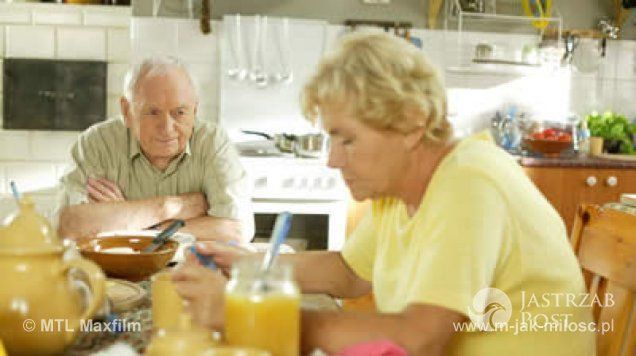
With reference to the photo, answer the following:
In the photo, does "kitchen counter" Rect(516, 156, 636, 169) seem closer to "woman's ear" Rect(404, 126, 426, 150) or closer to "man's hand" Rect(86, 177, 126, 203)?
"man's hand" Rect(86, 177, 126, 203)

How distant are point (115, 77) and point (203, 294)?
3.68 meters

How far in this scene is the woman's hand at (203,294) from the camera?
125 cm

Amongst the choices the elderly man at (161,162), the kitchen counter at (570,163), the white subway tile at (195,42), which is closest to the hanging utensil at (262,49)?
the white subway tile at (195,42)

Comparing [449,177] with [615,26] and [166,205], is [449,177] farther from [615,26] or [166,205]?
[615,26]

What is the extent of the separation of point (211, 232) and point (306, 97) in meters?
1.10

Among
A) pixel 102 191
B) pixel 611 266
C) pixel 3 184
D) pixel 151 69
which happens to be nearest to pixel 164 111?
pixel 151 69

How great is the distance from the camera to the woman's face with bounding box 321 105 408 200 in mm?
1414

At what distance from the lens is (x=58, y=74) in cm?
471

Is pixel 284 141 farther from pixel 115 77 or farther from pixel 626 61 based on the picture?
pixel 626 61

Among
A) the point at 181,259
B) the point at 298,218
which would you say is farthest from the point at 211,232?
the point at 298,218

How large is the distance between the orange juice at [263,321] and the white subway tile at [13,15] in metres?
4.01

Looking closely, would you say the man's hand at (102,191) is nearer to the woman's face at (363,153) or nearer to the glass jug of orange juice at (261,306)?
the woman's face at (363,153)

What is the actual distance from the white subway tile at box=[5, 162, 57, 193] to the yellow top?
11.7 ft

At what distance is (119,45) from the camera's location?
473 cm
